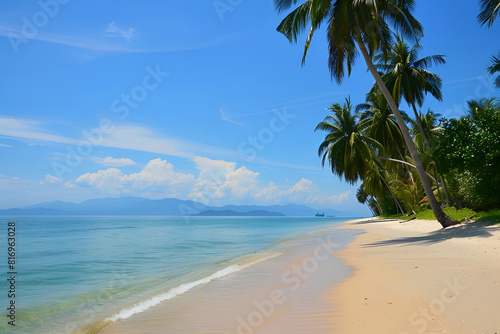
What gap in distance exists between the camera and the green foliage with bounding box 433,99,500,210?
1312cm

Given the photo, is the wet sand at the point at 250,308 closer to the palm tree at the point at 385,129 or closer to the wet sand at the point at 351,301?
the wet sand at the point at 351,301

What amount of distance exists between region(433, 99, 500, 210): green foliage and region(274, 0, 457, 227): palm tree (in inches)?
64.7

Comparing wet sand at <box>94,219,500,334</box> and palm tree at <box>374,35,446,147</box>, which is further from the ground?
palm tree at <box>374,35,446,147</box>

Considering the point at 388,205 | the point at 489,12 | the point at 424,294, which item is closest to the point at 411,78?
the point at 489,12

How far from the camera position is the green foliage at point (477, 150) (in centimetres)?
1312

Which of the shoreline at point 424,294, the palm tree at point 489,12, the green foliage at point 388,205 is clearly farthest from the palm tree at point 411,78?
the green foliage at point 388,205

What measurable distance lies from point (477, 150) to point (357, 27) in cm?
729

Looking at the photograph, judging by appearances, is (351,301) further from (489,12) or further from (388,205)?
(388,205)

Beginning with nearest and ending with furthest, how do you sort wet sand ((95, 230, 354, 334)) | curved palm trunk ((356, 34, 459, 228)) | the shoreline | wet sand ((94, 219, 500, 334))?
the shoreline
wet sand ((94, 219, 500, 334))
wet sand ((95, 230, 354, 334))
curved palm trunk ((356, 34, 459, 228))

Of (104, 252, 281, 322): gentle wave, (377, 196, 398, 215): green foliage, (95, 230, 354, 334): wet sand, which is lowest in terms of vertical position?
(95, 230, 354, 334): wet sand

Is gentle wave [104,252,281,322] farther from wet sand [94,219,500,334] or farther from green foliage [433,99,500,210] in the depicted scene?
green foliage [433,99,500,210]

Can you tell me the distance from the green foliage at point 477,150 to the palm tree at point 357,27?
5.39ft

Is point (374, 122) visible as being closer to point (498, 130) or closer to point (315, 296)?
point (498, 130)

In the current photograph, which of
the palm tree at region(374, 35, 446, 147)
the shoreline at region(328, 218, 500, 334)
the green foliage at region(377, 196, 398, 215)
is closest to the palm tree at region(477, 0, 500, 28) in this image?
the palm tree at region(374, 35, 446, 147)
